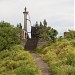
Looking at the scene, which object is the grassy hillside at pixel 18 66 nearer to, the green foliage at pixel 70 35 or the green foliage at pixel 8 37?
the green foliage at pixel 8 37

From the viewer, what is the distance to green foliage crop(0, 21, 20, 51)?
89.9 ft

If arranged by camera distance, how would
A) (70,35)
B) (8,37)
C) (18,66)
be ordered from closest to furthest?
(18,66), (8,37), (70,35)

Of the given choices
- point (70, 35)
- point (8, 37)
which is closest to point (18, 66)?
point (8, 37)

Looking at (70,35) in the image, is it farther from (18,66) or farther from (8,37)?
(18,66)

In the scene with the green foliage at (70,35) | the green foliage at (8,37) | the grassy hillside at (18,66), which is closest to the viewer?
the grassy hillside at (18,66)

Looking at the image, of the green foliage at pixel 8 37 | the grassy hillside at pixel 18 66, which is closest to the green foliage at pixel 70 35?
the green foliage at pixel 8 37

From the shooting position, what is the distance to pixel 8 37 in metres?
27.9

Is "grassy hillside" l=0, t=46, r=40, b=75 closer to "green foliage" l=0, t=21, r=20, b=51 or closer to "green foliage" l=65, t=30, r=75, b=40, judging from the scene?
"green foliage" l=0, t=21, r=20, b=51

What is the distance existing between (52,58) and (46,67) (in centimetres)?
228

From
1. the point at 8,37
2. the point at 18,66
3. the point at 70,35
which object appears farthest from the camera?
the point at 70,35

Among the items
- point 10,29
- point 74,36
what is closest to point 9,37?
point 10,29

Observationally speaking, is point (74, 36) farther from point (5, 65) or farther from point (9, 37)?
point (5, 65)

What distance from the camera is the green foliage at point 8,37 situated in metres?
27.4

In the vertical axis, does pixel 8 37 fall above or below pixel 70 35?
below
